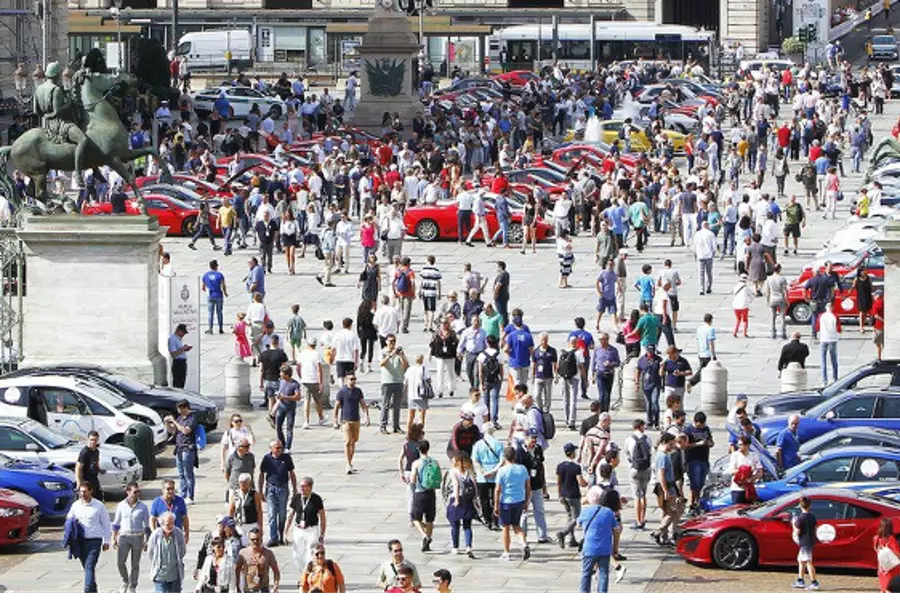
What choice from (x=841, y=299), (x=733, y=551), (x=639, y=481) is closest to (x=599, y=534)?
(x=733, y=551)

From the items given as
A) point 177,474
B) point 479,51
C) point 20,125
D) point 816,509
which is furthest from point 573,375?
point 479,51

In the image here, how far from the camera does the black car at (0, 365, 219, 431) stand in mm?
32125

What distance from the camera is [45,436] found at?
29484mm

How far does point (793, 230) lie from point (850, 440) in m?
20.1

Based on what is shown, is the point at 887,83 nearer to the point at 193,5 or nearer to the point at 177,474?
the point at 193,5

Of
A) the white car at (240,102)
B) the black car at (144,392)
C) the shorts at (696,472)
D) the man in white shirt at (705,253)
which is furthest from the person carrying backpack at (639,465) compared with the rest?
the white car at (240,102)

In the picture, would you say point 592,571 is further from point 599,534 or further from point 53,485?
point 53,485

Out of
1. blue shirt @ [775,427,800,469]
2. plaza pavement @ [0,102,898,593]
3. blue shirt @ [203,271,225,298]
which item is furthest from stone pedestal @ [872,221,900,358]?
blue shirt @ [203,271,225,298]

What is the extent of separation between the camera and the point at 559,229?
4784cm

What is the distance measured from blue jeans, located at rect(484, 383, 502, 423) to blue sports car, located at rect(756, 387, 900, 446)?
12.5 ft

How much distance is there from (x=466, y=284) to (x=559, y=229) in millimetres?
9198

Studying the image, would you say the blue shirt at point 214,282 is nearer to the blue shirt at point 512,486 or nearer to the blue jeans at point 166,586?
the blue shirt at point 512,486

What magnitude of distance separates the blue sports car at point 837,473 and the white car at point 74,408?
24.5ft

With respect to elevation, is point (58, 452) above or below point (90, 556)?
above
